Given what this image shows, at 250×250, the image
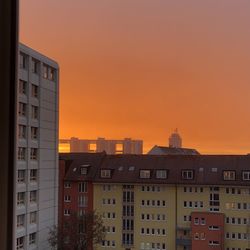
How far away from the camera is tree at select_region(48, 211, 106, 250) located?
1.78 meters

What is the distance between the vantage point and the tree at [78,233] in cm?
178

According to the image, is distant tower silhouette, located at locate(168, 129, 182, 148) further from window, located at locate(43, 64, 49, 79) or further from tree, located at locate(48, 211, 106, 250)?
tree, located at locate(48, 211, 106, 250)

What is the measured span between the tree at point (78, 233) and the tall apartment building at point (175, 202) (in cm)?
6

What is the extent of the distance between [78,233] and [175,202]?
1075 mm

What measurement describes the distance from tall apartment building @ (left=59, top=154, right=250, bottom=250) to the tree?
0.21 feet

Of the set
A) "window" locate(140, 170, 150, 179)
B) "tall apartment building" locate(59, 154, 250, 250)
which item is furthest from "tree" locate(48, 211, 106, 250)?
"window" locate(140, 170, 150, 179)

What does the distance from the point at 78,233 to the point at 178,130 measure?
1.19m

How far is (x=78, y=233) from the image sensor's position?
7.28 feet

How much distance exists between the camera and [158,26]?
1.22 m

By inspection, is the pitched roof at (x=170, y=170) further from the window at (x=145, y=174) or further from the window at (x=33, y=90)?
the window at (x=33, y=90)

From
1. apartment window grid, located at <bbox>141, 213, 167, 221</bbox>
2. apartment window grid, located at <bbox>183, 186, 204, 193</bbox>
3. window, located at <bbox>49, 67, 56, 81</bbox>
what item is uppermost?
window, located at <bbox>49, 67, 56, 81</bbox>

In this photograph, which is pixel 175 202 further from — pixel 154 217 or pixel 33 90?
pixel 33 90

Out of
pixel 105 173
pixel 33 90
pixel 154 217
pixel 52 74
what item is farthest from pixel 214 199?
pixel 33 90

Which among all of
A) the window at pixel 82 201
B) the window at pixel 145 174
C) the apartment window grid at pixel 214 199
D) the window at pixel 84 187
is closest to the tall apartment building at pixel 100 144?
the window at pixel 82 201
